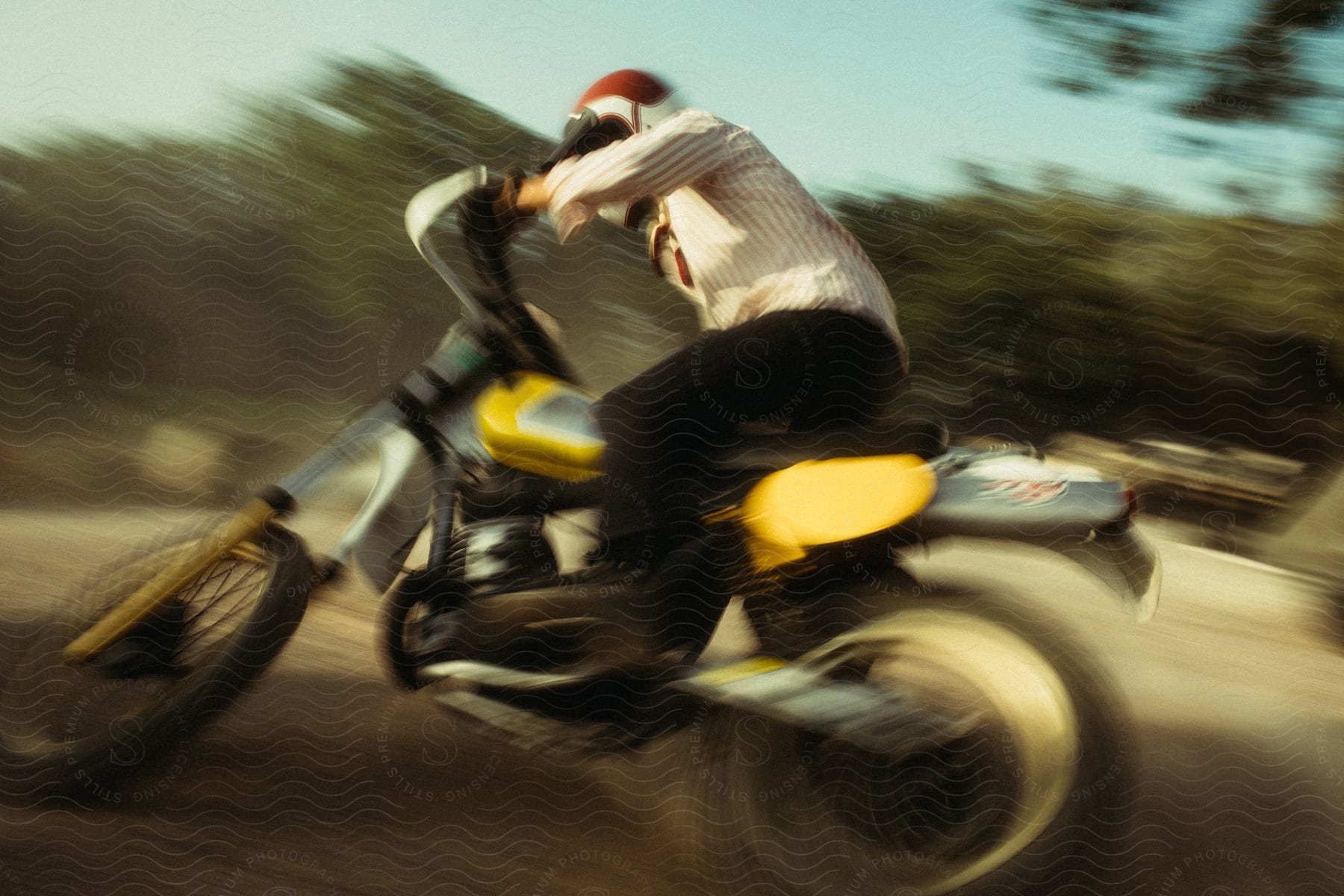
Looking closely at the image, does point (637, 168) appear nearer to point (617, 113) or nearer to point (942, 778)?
point (617, 113)

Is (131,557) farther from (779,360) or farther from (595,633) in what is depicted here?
(779,360)

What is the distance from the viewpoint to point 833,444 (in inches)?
47.4

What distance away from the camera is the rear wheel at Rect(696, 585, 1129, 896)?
3.82 feet

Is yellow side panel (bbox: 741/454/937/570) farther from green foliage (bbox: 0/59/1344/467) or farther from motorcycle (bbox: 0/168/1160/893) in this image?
green foliage (bbox: 0/59/1344/467)

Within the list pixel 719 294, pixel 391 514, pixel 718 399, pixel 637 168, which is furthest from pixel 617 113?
pixel 391 514

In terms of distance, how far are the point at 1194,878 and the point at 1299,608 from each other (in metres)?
0.77

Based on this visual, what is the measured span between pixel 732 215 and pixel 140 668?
0.98 meters

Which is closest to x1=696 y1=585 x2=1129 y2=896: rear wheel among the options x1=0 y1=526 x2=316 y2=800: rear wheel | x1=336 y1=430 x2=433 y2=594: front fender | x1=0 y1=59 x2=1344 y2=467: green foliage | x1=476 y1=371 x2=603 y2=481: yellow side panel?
x1=476 y1=371 x2=603 y2=481: yellow side panel

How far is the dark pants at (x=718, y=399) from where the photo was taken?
1246 millimetres

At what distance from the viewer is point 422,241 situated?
1333 millimetres

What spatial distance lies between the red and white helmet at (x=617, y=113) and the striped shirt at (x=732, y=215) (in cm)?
3

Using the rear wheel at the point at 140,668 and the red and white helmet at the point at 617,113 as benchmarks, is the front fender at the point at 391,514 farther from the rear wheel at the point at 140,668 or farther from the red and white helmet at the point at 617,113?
the red and white helmet at the point at 617,113

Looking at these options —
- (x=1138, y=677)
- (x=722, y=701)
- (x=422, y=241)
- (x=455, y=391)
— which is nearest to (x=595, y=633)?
(x=722, y=701)

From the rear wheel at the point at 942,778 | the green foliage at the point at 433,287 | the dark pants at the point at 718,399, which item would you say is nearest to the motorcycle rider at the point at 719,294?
the dark pants at the point at 718,399
